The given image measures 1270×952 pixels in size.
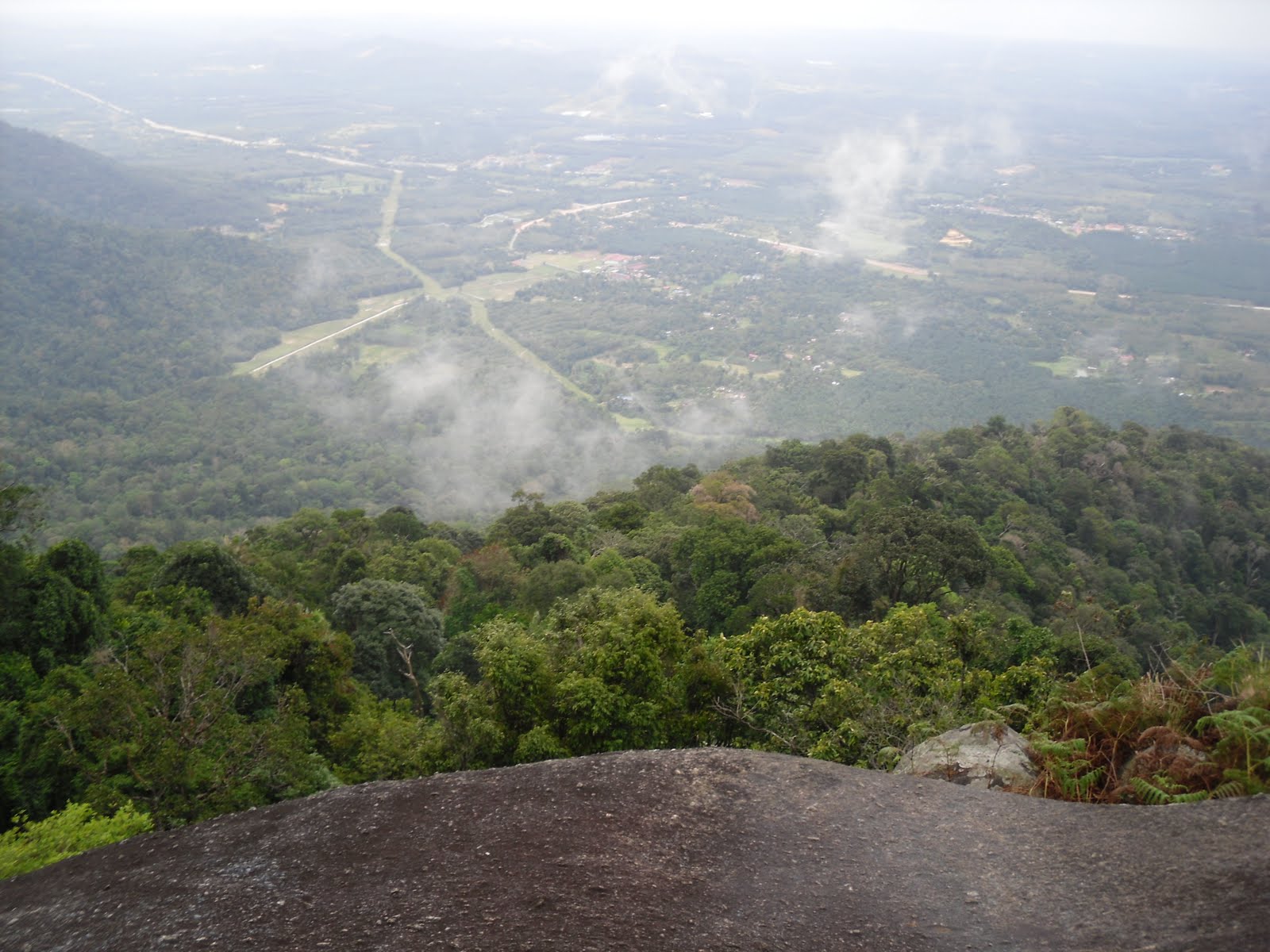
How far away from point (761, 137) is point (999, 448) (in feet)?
539

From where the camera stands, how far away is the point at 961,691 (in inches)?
533

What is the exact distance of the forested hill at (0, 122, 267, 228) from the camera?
12106 centimetres

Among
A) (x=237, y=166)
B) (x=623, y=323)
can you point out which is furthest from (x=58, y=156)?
(x=623, y=323)

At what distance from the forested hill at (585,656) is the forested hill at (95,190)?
11014 cm

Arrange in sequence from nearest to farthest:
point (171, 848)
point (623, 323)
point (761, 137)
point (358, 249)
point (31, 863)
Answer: point (171, 848), point (31, 863), point (623, 323), point (358, 249), point (761, 137)

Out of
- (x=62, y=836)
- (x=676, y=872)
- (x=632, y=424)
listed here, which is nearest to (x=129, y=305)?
(x=632, y=424)

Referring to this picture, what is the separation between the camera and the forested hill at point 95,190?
12106 centimetres

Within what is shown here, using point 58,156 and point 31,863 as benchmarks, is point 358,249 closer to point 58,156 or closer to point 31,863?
point 58,156

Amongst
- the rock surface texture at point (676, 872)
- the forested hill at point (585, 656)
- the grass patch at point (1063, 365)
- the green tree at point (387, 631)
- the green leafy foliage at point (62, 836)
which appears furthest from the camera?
the grass patch at point (1063, 365)

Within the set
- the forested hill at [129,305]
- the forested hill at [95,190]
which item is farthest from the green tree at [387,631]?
the forested hill at [95,190]

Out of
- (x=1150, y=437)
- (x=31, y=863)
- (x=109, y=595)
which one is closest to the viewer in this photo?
(x=31, y=863)

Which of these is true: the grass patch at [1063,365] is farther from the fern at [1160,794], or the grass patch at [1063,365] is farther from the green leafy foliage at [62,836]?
the green leafy foliage at [62,836]

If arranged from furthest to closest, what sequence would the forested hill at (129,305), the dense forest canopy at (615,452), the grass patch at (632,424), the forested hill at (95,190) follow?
the forested hill at (95,190) → the forested hill at (129,305) → the grass patch at (632,424) → the dense forest canopy at (615,452)

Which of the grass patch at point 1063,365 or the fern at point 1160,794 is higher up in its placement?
the fern at point 1160,794
